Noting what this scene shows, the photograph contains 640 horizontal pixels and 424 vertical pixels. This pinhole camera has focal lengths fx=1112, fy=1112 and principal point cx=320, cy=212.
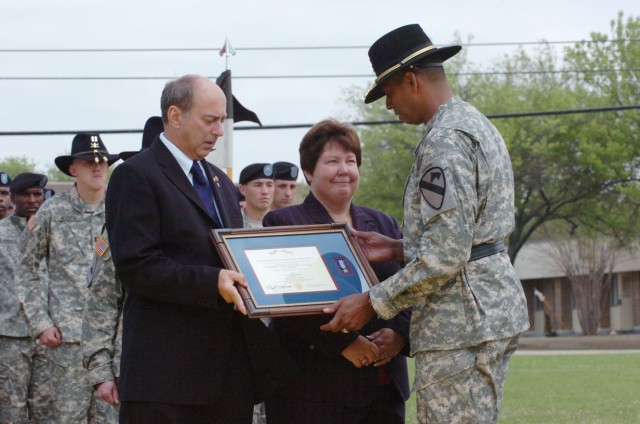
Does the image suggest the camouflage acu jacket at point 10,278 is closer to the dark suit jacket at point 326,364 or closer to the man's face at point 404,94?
the dark suit jacket at point 326,364

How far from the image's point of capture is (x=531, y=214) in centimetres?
4866

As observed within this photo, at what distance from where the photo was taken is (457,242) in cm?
457

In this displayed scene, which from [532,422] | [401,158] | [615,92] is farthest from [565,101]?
[532,422]

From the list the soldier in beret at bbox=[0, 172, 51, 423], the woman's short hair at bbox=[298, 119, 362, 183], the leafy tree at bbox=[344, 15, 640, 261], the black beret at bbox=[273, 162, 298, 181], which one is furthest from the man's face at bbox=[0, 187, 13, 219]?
the leafy tree at bbox=[344, 15, 640, 261]

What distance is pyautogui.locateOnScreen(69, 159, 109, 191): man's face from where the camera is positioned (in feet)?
26.0

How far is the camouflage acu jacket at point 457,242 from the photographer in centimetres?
460

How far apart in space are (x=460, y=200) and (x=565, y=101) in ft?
144

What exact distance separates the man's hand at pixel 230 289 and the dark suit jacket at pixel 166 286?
0.10 ft

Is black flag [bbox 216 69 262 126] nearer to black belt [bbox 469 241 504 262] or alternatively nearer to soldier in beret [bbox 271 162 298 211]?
soldier in beret [bbox 271 162 298 211]

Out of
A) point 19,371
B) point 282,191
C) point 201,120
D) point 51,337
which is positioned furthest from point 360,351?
point 19,371

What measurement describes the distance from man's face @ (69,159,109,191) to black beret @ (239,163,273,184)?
1576 mm

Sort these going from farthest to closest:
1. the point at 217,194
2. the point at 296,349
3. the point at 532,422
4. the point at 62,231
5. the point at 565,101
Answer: the point at 565,101 < the point at 532,422 < the point at 62,231 < the point at 296,349 < the point at 217,194

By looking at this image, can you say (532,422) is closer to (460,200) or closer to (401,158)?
(460,200)

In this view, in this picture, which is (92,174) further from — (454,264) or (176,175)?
(454,264)
